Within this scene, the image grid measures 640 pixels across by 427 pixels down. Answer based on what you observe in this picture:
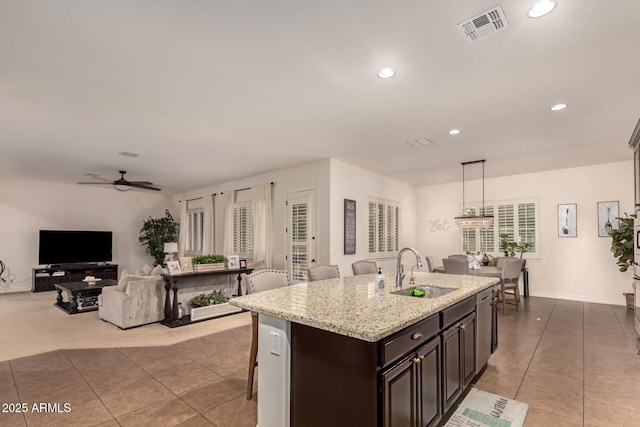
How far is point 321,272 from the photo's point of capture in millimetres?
3900

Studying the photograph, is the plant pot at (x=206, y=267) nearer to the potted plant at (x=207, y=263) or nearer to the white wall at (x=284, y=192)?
the potted plant at (x=207, y=263)

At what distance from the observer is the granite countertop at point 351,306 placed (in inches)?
65.0

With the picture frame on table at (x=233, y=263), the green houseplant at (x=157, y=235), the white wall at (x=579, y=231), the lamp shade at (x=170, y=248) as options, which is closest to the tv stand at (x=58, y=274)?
the green houseplant at (x=157, y=235)

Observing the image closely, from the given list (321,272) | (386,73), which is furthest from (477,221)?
(386,73)

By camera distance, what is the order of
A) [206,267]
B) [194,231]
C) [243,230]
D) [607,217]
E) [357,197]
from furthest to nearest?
1. [194,231]
2. [243,230]
3. [357,197]
4. [607,217]
5. [206,267]

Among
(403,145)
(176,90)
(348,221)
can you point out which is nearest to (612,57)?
(403,145)

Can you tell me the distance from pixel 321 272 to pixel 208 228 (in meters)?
5.72

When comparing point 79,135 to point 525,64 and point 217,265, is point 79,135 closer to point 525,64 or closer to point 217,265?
point 217,265

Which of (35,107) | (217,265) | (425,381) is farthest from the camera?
(217,265)

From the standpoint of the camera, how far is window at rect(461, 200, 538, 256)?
720 centimetres

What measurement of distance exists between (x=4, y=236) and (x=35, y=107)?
640cm

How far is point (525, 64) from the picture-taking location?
8.71 ft

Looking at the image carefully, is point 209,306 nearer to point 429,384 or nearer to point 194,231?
point 429,384

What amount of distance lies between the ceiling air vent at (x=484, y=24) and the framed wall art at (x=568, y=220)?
6.15m
